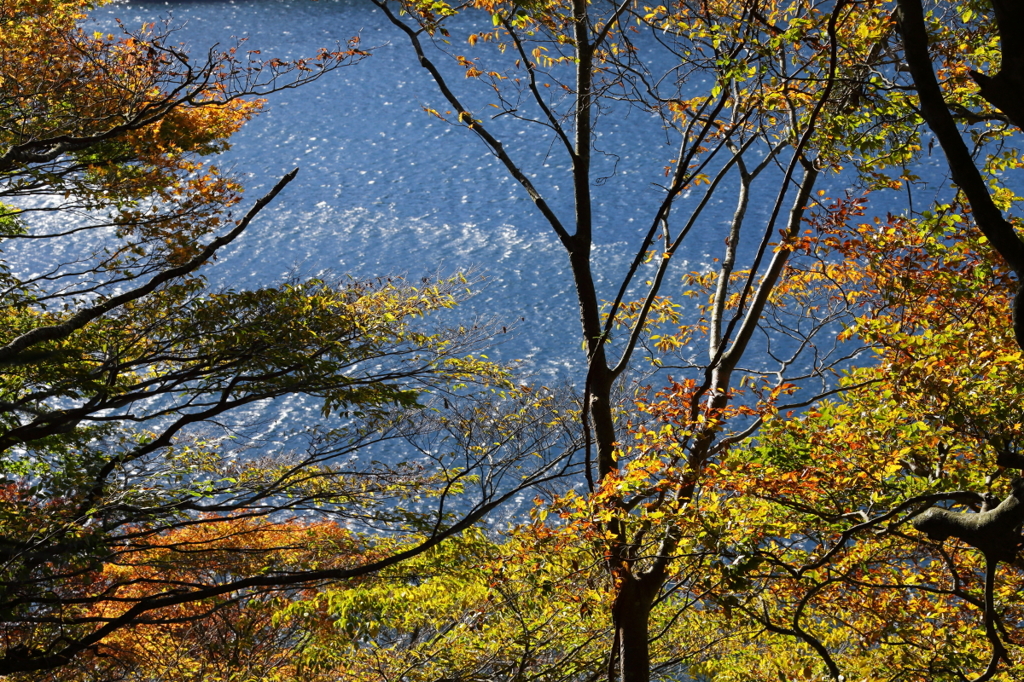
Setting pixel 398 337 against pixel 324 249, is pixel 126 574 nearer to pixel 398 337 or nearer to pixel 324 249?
pixel 398 337

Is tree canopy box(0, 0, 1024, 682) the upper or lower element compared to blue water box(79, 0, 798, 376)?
lower

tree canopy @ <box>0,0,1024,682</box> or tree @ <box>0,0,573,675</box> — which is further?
tree @ <box>0,0,573,675</box>

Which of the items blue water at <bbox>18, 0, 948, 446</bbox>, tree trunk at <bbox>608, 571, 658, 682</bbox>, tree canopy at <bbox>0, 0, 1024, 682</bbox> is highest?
blue water at <bbox>18, 0, 948, 446</bbox>

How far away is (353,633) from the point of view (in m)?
8.11

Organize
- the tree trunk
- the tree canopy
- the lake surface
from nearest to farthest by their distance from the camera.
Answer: the tree canopy, the tree trunk, the lake surface

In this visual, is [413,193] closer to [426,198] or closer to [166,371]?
[426,198]

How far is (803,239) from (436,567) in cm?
405

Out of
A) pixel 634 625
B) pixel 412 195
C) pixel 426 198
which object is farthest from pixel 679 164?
pixel 412 195

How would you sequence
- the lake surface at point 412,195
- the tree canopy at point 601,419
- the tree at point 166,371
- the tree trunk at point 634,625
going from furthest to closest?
the lake surface at point 412,195
the tree at point 166,371
the tree trunk at point 634,625
the tree canopy at point 601,419

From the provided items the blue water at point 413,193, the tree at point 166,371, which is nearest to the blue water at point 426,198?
the blue water at point 413,193

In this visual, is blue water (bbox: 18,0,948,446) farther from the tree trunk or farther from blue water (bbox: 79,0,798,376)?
the tree trunk

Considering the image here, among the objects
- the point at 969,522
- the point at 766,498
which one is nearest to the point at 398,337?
the point at 766,498

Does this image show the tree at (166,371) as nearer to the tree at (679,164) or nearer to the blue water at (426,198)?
the tree at (679,164)

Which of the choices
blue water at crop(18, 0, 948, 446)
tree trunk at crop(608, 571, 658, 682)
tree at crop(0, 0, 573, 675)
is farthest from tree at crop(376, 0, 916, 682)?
blue water at crop(18, 0, 948, 446)
